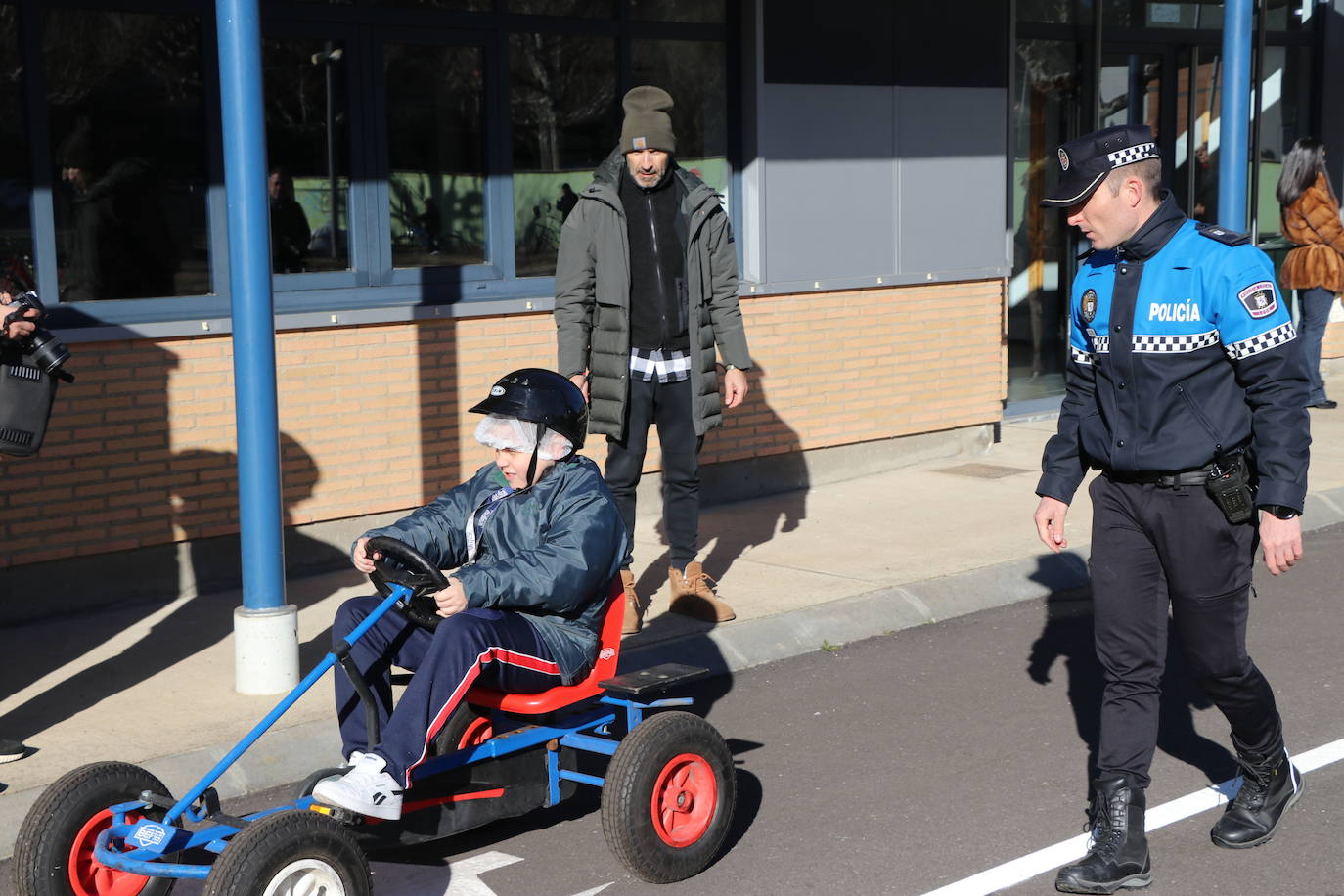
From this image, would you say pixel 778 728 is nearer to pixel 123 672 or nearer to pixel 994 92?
pixel 123 672

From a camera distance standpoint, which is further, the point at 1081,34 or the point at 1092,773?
the point at 1081,34

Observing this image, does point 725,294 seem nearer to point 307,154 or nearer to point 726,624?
point 726,624

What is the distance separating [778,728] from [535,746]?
1599mm

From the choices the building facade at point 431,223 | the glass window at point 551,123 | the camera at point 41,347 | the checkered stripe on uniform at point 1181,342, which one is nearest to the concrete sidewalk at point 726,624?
the building facade at point 431,223

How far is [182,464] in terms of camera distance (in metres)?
7.93

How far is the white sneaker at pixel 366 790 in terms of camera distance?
425 cm

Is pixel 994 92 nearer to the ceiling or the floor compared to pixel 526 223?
nearer to the ceiling

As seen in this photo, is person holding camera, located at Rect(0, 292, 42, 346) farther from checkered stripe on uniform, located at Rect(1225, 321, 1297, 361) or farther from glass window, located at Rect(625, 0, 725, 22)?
glass window, located at Rect(625, 0, 725, 22)

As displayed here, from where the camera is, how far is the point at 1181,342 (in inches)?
179

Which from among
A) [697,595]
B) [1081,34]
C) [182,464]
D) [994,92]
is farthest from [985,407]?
[182,464]

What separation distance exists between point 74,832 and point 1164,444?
2986 mm

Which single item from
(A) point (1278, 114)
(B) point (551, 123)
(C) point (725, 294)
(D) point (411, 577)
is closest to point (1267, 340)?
(D) point (411, 577)

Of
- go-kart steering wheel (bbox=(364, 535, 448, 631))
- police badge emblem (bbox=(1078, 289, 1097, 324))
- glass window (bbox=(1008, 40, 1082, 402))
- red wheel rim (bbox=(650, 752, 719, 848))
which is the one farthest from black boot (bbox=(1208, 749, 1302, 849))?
glass window (bbox=(1008, 40, 1082, 402))

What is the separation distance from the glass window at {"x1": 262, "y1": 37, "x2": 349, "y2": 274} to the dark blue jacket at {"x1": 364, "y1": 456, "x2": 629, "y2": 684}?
12.4 feet
